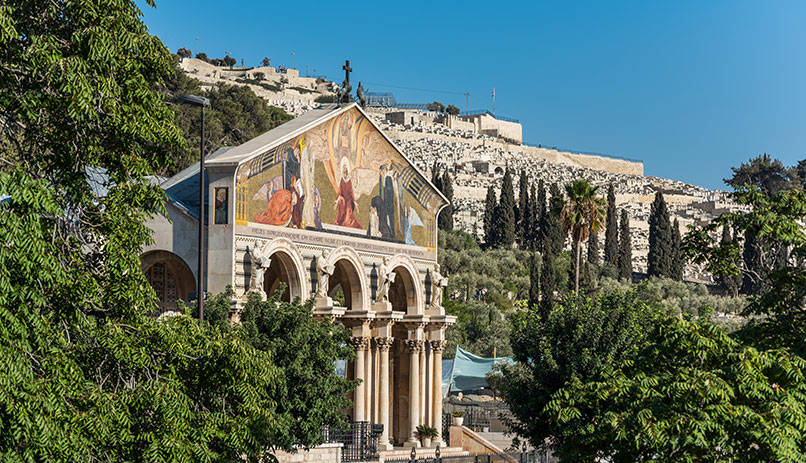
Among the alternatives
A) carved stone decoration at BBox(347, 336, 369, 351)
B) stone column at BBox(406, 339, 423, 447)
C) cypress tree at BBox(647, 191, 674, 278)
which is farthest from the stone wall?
cypress tree at BBox(647, 191, 674, 278)

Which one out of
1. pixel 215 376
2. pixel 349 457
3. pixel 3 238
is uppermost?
pixel 3 238

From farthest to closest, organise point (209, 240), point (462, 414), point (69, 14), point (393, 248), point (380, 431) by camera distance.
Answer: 1. point (462, 414)
2. point (393, 248)
3. point (380, 431)
4. point (209, 240)
5. point (69, 14)

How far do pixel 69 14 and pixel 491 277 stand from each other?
310 ft

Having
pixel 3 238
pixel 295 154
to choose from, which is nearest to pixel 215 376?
pixel 3 238

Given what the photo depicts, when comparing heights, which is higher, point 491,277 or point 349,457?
point 491,277

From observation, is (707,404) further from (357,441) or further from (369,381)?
(369,381)

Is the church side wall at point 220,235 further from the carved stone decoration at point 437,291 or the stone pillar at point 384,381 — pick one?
the carved stone decoration at point 437,291

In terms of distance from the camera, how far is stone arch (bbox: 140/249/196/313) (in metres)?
38.3

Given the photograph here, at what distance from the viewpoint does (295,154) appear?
132 ft

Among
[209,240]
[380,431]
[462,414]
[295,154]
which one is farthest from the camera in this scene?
[462,414]

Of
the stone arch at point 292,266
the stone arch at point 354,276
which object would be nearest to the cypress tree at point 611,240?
the stone arch at point 354,276

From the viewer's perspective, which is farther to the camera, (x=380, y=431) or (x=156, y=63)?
(x=380, y=431)

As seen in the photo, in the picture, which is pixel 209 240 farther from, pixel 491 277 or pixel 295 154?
pixel 491 277

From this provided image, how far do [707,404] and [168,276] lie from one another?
24862 mm
